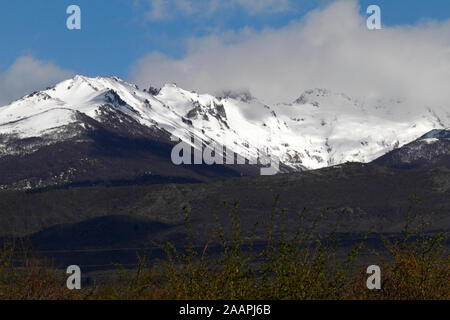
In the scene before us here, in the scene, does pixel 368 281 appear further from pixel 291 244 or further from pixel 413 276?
pixel 291 244

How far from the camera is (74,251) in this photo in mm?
186000

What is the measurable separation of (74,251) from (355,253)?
174153mm

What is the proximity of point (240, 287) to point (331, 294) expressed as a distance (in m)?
2.91
